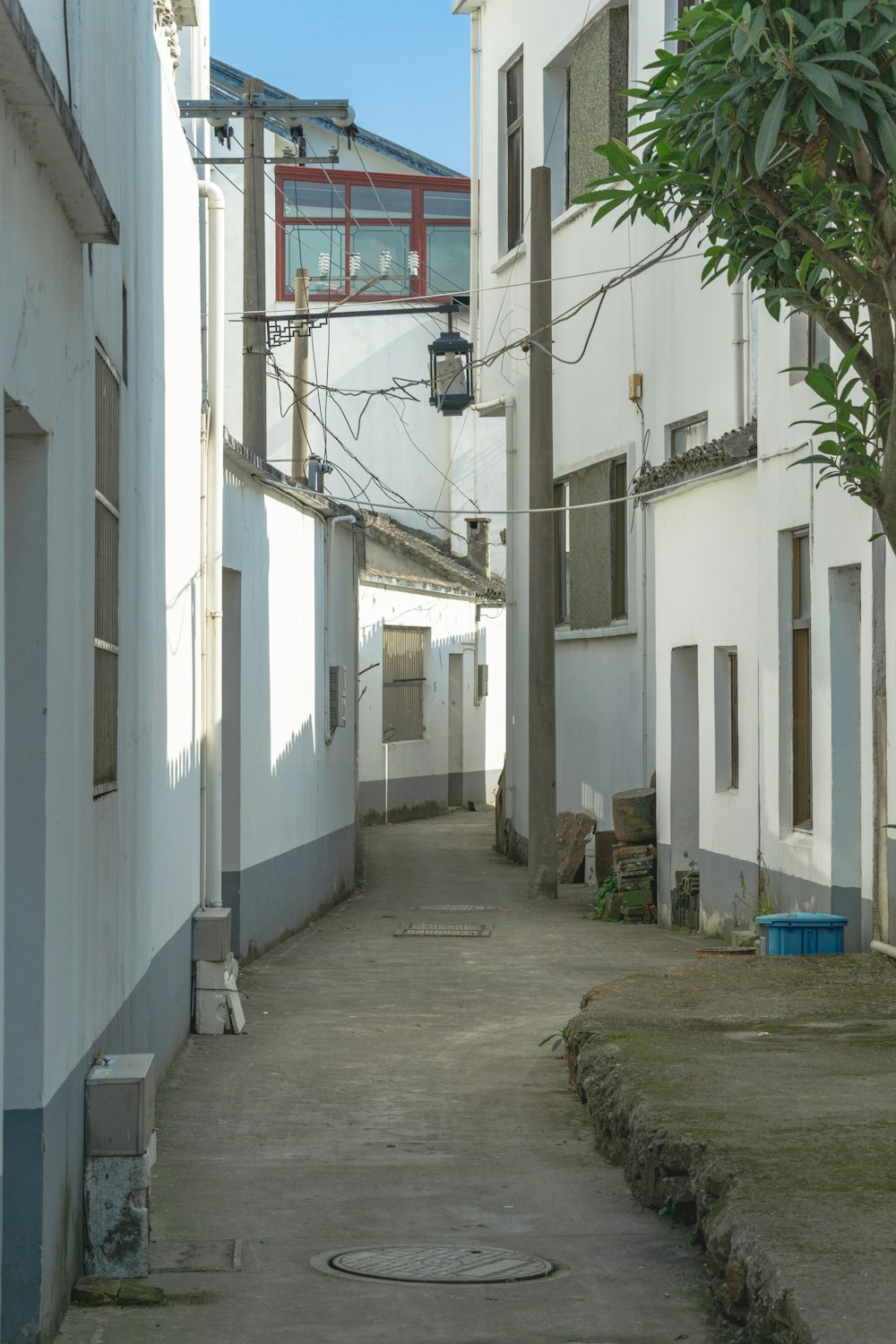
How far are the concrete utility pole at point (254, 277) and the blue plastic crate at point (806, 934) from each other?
9992mm

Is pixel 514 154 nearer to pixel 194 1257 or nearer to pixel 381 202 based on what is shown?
pixel 381 202

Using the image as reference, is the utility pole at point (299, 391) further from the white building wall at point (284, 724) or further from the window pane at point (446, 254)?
the window pane at point (446, 254)

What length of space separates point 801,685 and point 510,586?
10.1 metres

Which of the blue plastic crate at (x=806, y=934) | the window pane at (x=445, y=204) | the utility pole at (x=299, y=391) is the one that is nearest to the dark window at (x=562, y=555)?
the utility pole at (x=299, y=391)

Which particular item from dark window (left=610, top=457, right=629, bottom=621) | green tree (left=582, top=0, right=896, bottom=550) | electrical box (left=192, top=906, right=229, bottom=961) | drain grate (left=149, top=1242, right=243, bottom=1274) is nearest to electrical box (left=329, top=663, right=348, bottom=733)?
dark window (left=610, top=457, right=629, bottom=621)

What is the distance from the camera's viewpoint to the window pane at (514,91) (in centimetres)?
2188

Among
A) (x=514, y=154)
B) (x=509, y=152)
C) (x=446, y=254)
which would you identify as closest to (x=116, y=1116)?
(x=514, y=154)

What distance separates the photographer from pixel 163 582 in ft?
27.1

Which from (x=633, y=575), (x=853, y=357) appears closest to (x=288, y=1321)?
(x=853, y=357)

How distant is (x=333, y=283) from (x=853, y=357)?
97.5 feet

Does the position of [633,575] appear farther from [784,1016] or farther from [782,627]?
[784,1016]

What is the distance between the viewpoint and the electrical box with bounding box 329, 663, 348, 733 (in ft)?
56.5

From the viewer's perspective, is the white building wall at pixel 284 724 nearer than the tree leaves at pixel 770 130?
No

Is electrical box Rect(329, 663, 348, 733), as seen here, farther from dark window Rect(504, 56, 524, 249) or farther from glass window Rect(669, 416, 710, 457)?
dark window Rect(504, 56, 524, 249)
